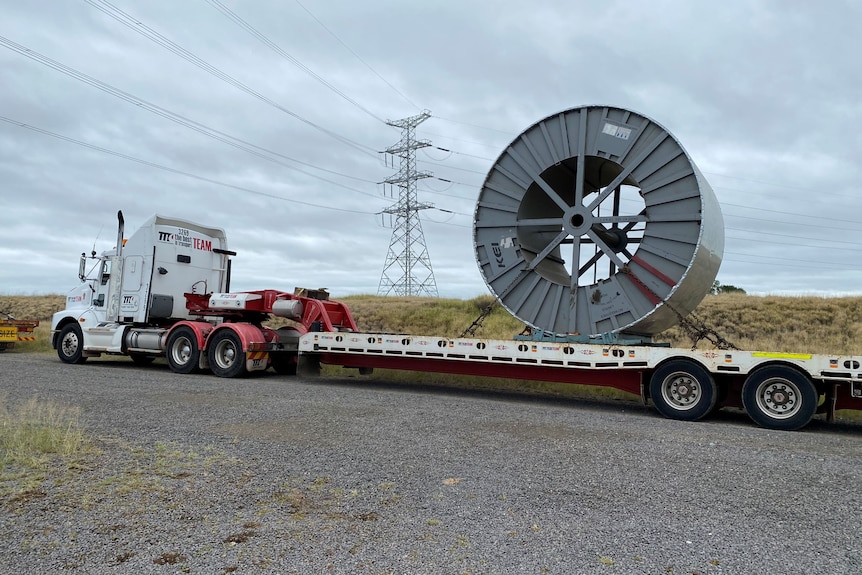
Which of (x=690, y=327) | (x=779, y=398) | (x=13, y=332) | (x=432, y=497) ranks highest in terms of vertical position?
(x=690, y=327)

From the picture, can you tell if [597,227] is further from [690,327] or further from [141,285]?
[141,285]

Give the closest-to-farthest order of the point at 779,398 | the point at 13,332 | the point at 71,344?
the point at 779,398, the point at 71,344, the point at 13,332

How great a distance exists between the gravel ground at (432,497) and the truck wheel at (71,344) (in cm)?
840

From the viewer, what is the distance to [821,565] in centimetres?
371

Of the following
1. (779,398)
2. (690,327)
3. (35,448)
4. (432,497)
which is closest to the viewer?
(432,497)

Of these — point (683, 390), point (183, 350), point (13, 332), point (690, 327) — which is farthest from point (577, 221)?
point (13, 332)

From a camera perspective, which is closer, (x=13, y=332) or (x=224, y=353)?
(x=224, y=353)

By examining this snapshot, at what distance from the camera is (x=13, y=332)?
18875mm

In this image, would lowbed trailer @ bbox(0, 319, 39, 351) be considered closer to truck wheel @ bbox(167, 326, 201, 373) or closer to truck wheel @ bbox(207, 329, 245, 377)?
truck wheel @ bbox(167, 326, 201, 373)

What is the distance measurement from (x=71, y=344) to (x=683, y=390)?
14.6 meters

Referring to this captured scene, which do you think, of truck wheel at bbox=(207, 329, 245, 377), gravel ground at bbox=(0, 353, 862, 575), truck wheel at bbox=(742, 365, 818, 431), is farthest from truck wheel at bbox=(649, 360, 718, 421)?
truck wheel at bbox=(207, 329, 245, 377)

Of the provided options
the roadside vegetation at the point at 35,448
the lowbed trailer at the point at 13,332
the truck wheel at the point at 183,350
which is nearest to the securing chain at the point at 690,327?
the roadside vegetation at the point at 35,448

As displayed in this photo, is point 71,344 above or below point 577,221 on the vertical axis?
below

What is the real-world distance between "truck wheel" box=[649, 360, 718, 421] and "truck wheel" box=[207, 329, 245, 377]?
334 inches
